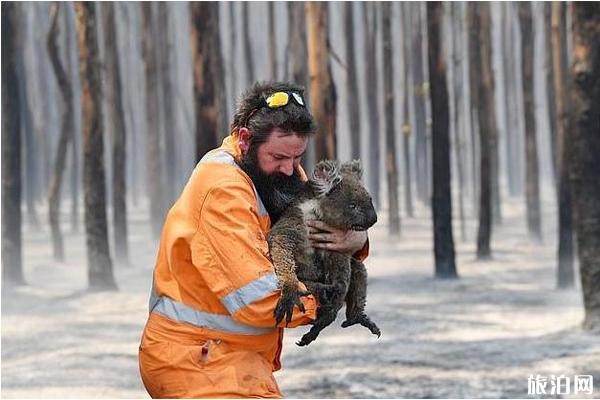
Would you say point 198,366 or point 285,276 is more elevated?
point 285,276

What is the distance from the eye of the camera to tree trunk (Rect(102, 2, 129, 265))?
58.2 feet

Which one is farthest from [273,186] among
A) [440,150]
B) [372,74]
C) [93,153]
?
[372,74]

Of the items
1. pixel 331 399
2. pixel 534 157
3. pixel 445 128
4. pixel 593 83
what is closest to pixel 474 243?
pixel 534 157

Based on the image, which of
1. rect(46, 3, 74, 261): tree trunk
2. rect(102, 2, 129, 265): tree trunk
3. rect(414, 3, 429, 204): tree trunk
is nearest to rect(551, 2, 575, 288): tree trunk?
rect(46, 3, 74, 261): tree trunk

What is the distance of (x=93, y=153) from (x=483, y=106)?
682 cm

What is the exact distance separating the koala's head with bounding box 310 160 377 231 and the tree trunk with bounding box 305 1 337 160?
10.5 m

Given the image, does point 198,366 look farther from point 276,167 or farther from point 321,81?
point 321,81

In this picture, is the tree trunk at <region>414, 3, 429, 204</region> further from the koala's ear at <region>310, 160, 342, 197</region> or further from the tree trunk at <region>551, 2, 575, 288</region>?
the koala's ear at <region>310, 160, 342, 197</region>

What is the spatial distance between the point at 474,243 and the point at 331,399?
532 inches

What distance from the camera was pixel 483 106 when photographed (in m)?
18.2

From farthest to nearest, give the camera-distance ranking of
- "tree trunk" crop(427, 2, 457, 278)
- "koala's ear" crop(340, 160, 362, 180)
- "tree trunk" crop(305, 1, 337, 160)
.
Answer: "tree trunk" crop(427, 2, 457, 278) < "tree trunk" crop(305, 1, 337, 160) < "koala's ear" crop(340, 160, 362, 180)

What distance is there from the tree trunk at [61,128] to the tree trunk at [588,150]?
25.2 feet

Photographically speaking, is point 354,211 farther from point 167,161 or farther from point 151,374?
point 167,161

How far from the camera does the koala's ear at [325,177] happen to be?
326cm
